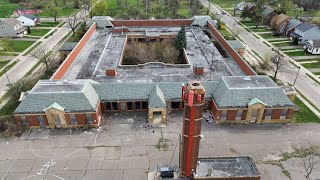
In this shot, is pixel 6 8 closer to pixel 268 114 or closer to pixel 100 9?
pixel 100 9

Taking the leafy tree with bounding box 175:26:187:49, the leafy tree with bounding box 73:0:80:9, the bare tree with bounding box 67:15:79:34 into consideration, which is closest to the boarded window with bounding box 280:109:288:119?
the leafy tree with bounding box 175:26:187:49

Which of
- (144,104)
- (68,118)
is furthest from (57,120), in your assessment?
(144,104)

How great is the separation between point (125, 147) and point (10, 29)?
60642 mm

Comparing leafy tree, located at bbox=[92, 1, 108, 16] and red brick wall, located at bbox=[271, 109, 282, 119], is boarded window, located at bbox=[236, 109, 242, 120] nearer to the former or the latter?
red brick wall, located at bbox=[271, 109, 282, 119]

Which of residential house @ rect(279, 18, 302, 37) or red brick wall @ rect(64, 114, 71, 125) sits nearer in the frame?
red brick wall @ rect(64, 114, 71, 125)

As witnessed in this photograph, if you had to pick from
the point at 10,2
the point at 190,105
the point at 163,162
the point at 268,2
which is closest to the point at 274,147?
the point at 163,162

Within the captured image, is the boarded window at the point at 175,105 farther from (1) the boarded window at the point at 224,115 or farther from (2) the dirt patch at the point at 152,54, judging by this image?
(2) the dirt patch at the point at 152,54

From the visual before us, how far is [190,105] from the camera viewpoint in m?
25.7

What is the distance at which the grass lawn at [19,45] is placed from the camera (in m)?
70.5

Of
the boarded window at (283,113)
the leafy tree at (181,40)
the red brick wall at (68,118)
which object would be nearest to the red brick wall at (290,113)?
the boarded window at (283,113)

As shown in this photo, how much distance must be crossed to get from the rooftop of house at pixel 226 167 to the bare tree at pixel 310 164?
24.6ft

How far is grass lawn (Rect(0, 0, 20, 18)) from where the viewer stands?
105350mm

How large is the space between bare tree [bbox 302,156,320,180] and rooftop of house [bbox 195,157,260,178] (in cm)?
748

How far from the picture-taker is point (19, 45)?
73.2m
